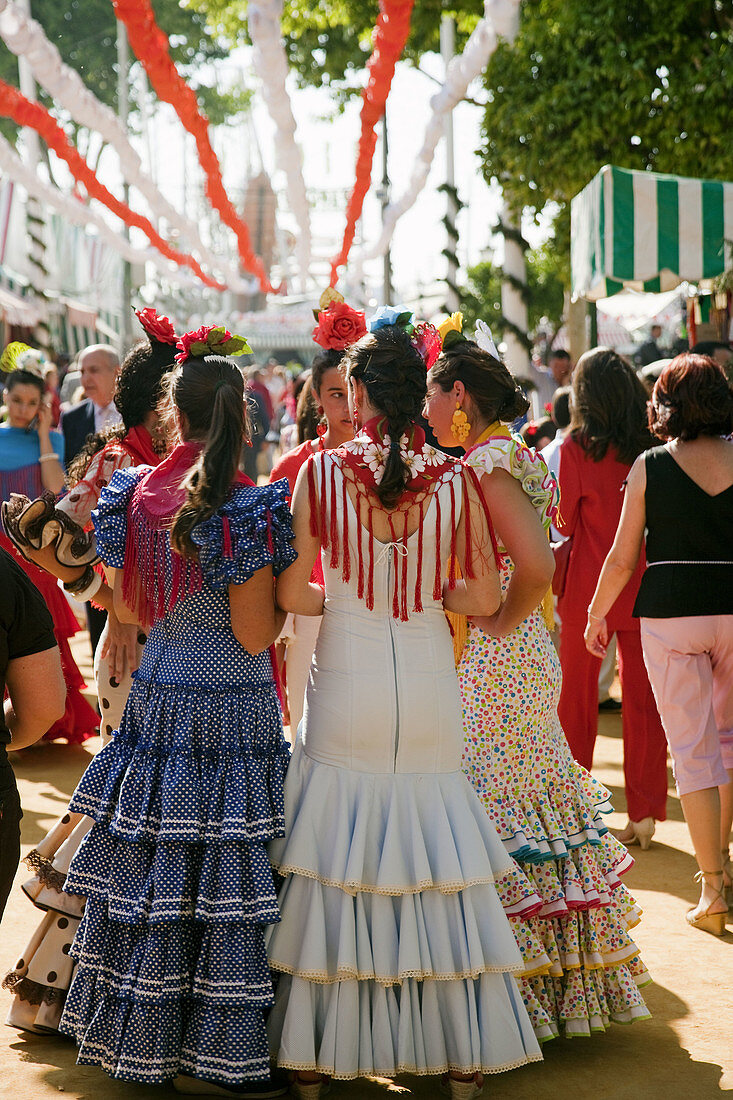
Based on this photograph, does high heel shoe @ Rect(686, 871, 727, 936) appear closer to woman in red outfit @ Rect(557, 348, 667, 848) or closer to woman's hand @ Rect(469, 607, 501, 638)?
woman in red outfit @ Rect(557, 348, 667, 848)

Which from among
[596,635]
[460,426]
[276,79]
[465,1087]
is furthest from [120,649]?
[276,79]

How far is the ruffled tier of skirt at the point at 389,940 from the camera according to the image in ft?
10.3

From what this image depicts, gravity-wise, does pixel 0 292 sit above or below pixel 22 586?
above

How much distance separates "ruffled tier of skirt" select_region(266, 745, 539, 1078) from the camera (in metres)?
3.13

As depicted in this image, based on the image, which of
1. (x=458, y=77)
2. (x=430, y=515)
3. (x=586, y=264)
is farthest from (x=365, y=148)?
(x=430, y=515)

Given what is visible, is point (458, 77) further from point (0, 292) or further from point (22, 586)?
point (0, 292)

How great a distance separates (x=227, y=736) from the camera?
10.6 ft

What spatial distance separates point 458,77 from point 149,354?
8145 mm

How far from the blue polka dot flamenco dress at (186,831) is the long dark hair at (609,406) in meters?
2.63

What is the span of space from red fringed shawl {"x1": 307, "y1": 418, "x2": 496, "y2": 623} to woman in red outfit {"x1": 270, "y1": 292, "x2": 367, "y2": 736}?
1.59m

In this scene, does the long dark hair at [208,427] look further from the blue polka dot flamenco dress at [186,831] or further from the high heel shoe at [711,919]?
the high heel shoe at [711,919]

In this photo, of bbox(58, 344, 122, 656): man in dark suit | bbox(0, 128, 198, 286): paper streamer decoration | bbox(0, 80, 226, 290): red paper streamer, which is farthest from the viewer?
bbox(0, 128, 198, 286): paper streamer decoration

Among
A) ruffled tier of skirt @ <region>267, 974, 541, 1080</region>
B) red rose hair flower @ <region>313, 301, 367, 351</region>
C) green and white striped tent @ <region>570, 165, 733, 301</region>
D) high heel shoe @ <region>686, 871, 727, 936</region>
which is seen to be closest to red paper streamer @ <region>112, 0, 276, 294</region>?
green and white striped tent @ <region>570, 165, 733, 301</region>

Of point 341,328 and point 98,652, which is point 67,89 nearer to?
point 341,328
